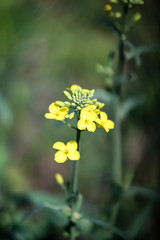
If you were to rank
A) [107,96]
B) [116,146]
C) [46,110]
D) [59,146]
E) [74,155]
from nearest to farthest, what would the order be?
[74,155] < [59,146] < [107,96] < [116,146] < [46,110]

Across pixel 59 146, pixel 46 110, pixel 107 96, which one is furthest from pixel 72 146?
pixel 46 110

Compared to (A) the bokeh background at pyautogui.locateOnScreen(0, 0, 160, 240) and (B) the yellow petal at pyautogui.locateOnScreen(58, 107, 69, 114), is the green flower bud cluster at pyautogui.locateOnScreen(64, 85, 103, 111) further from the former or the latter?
(A) the bokeh background at pyautogui.locateOnScreen(0, 0, 160, 240)

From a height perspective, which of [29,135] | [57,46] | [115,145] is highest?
[57,46]

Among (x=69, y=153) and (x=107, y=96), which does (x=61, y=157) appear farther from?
(x=107, y=96)

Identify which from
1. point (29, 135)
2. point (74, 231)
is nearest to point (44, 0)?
point (29, 135)

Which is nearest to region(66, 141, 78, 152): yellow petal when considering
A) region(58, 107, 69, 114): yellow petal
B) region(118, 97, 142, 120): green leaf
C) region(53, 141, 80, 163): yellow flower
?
region(53, 141, 80, 163): yellow flower

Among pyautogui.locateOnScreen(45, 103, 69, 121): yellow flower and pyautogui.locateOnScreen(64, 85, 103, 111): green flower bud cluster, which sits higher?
pyautogui.locateOnScreen(64, 85, 103, 111): green flower bud cluster

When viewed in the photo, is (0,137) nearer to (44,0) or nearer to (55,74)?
(55,74)
